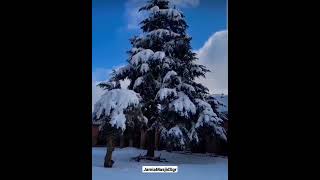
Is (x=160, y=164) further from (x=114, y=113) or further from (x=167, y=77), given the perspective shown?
(x=167, y=77)

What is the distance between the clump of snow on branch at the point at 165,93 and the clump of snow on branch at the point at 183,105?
0.05 m

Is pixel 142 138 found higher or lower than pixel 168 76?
lower

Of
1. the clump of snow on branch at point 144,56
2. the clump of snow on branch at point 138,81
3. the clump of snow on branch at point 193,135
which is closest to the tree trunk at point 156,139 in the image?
the clump of snow on branch at point 193,135

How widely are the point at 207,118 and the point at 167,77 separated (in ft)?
1.56

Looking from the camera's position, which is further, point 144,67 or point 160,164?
point 144,67

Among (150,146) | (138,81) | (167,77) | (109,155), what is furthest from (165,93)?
(109,155)

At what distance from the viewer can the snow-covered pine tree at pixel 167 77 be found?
12.0 feet

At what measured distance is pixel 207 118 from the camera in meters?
3.67

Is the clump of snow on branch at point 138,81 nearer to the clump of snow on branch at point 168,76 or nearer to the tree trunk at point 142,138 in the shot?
the clump of snow on branch at point 168,76

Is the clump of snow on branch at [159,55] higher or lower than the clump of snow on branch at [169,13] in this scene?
lower

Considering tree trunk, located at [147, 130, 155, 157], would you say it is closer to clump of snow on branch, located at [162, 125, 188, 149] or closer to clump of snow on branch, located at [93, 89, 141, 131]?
clump of snow on branch, located at [162, 125, 188, 149]
